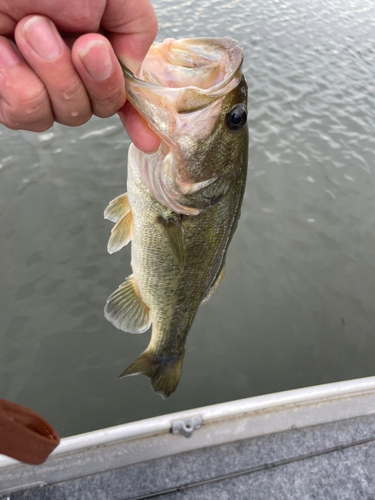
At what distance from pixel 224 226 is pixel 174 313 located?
65 cm

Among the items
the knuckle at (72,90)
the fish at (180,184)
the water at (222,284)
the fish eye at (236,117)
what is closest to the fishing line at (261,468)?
the fish at (180,184)

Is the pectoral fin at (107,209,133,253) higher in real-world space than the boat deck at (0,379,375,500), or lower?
higher

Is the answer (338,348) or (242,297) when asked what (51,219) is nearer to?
(242,297)

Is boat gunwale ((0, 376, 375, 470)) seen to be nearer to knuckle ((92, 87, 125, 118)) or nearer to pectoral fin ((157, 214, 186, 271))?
pectoral fin ((157, 214, 186, 271))

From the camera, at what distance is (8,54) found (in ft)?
2.80

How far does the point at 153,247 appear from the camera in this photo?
5.90 ft

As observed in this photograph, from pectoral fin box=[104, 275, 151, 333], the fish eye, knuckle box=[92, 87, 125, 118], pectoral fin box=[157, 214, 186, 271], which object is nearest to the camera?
knuckle box=[92, 87, 125, 118]

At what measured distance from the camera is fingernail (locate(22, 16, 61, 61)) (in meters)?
0.81

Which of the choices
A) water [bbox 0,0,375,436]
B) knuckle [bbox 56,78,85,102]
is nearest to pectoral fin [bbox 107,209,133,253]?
knuckle [bbox 56,78,85,102]

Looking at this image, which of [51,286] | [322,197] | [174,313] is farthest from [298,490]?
[322,197]

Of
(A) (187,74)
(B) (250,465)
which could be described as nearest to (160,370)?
(B) (250,465)

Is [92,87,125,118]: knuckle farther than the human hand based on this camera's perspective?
Yes

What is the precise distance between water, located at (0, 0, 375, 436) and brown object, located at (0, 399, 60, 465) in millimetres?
1593

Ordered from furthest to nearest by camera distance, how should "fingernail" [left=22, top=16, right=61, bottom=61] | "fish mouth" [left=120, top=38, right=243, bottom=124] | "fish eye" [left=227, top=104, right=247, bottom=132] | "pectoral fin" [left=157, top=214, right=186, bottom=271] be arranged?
"pectoral fin" [left=157, top=214, right=186, bottom=271]
"fish eye" [left=227, top=104, right=247, bottom=132]
"fish mouth" [left=120, top=38, right=243, bottom=124]
"fingernail" [left=22, top=16, right=61, bottom=61]
